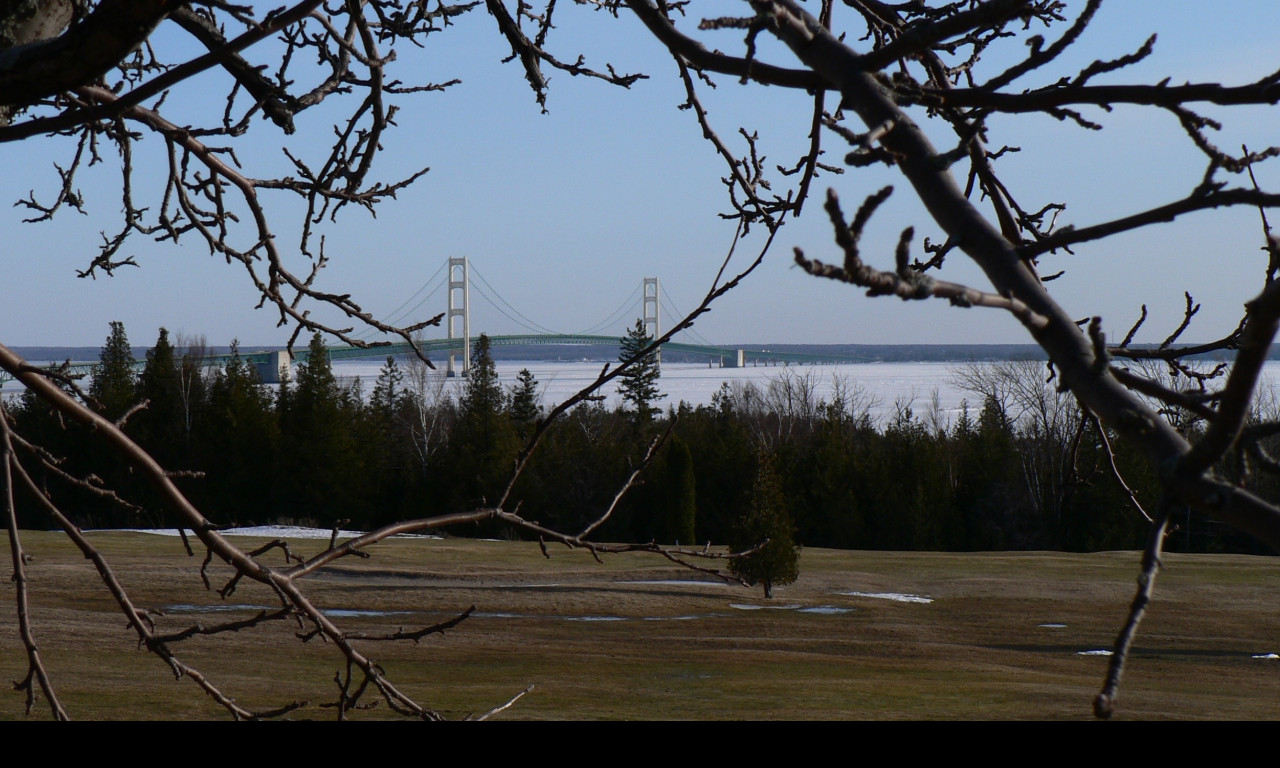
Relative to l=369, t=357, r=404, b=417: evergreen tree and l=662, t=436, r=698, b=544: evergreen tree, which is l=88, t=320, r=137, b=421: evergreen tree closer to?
l=369, t=357, r=404, b=417: evergreen tree

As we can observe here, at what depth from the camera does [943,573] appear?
2497 cm

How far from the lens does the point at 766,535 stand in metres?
20.4

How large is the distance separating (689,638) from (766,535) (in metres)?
3.80

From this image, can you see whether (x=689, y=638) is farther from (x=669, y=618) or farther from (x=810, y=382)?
(x=810, y=382)

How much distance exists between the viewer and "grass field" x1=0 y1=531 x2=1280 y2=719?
11453mm

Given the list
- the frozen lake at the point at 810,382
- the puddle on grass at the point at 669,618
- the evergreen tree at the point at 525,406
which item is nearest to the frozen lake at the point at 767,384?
the frozen lake at the point at 810,382

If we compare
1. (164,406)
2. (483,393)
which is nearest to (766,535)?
(483,393)

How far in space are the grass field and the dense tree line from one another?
3.44 metres

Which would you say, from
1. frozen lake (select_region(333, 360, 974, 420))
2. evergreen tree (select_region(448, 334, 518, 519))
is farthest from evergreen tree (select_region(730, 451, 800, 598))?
frozen lake (select_region(333, 360, 974, 420))

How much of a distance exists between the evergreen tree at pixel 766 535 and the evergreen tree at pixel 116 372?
21.1 metres

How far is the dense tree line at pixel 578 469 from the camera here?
31.6 meters

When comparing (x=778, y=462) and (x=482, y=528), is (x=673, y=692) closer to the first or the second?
(x=778, y=462)

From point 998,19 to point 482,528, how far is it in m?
35.3

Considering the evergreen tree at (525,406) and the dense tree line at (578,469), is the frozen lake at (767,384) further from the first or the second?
the dense tree line at (578,469)
